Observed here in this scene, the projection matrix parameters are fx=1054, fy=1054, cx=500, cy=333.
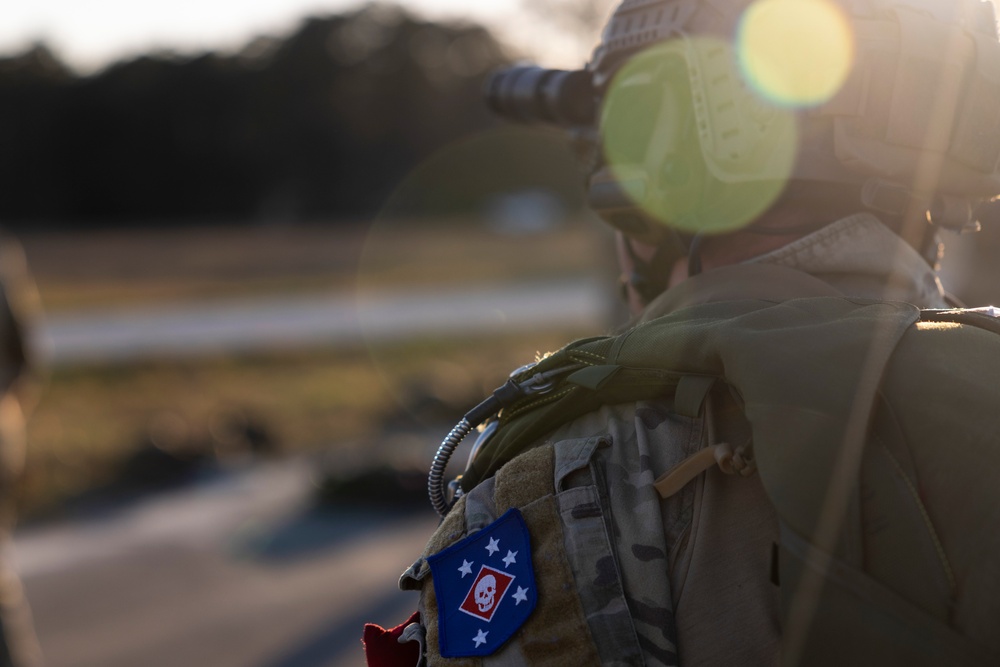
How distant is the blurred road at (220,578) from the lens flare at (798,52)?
12.3 ft

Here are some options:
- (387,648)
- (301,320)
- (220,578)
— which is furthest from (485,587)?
(301,320)

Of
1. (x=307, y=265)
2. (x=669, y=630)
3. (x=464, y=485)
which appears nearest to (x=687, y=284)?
(x=464, y=485)

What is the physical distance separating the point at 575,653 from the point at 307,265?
22099 millimetres

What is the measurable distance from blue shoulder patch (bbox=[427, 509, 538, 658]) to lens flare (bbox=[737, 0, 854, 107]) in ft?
2.68

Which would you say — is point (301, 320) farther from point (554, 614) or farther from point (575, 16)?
point (554, 614)

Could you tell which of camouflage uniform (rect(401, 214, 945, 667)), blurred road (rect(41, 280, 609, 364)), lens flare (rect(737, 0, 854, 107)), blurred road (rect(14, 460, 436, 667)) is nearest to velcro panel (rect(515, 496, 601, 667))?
camouflage uniform (rect(401, 214, 945, 667))

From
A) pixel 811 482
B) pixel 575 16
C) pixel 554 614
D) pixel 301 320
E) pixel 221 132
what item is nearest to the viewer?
pixel 811 482

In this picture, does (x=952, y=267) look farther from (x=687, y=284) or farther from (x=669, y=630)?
(x=669, y=630)

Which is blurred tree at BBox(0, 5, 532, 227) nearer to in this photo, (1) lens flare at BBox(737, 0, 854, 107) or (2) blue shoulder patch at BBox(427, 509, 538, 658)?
(1) lens flare at BBox(737, 0, 854, 107)

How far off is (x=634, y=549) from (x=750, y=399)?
24 cm

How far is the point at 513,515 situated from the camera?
1.34 m

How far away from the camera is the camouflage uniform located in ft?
4.22

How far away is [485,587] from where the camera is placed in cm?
133

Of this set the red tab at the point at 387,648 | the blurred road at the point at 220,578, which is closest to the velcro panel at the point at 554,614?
the red tab at the point at 387,648
